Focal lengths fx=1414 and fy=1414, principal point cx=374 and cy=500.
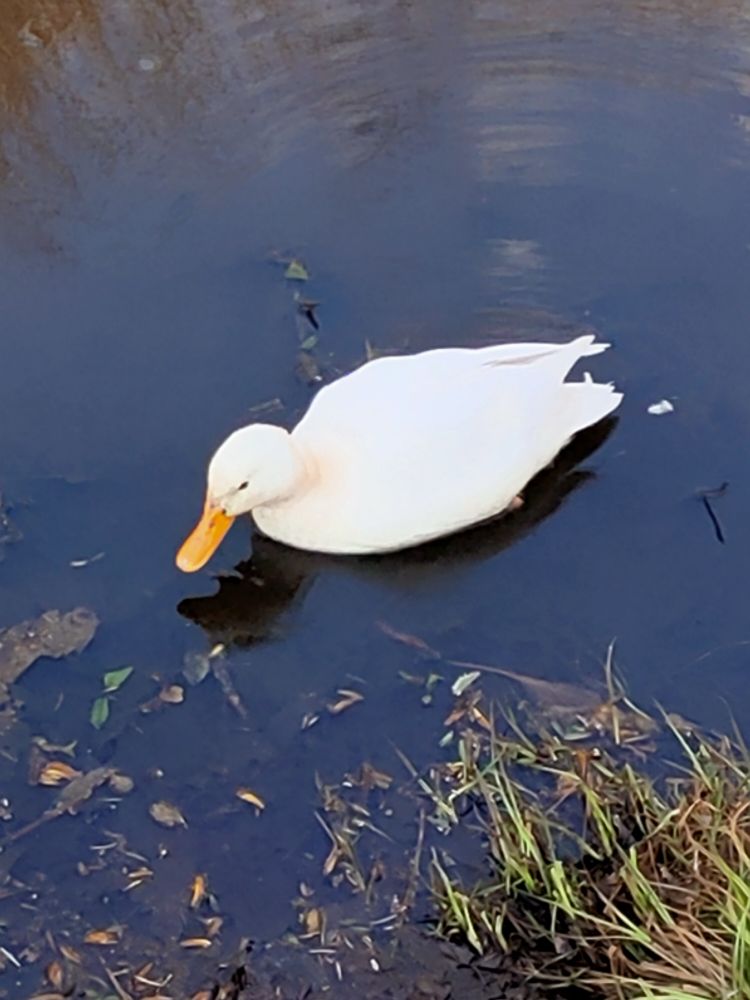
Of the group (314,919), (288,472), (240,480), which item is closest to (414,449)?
(288,472)

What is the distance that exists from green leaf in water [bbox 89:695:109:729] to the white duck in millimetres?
422

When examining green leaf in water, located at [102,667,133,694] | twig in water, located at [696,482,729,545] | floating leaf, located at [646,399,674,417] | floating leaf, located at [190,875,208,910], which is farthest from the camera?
floating leaf, located at [646,399,674,417]

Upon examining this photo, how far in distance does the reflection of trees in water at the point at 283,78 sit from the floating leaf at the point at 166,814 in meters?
2.19

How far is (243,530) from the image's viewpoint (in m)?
4.14

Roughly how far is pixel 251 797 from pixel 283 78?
283 cm

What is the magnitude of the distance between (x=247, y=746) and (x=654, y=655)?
1.09 meters

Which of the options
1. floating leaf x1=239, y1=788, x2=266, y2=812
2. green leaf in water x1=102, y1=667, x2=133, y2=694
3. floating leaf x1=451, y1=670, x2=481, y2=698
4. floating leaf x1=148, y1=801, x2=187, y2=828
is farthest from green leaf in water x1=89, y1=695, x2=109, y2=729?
floating leaf x1=451, y1=670, x2=481, y2=698

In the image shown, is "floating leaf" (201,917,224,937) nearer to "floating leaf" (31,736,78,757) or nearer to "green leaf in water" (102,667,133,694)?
"floating leaf" (31,736,78,757)

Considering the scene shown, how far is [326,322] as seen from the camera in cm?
444

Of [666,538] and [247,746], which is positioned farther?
[666,538]

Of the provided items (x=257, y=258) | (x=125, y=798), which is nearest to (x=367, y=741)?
(x=125, y=798)

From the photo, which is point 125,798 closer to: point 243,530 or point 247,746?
point 247,746

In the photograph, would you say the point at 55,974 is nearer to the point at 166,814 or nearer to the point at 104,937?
the point at 104,937

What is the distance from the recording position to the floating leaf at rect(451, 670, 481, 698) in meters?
3.67
